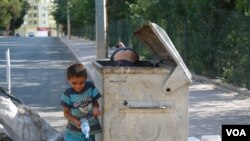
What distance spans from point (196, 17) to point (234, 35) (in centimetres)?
327

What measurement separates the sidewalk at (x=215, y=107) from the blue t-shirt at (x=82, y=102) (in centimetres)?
288

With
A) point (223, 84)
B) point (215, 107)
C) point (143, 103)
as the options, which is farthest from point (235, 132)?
point (223, 84)

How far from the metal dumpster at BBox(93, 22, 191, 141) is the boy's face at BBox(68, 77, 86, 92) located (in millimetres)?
236

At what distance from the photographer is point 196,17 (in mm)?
18797

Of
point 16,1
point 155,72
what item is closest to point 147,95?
point 155,72

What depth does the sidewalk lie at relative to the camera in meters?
9.50

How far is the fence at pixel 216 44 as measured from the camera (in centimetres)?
1491

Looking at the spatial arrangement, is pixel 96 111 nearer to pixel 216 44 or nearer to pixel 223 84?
pixel 223 84

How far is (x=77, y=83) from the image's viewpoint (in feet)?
19.5

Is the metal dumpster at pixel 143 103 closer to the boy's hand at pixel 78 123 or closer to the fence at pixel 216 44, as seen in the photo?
the boy's hand at pixel 78 123

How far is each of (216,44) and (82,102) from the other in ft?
38.4

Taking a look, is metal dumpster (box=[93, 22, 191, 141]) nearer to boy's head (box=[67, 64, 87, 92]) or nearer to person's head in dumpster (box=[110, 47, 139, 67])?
boy's head (box=[67, 64, 87, 92])

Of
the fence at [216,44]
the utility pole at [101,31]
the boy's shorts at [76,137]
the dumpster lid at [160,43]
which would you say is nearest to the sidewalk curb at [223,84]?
the fence at [216,44]

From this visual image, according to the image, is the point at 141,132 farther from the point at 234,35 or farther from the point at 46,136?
the point at 234,35
